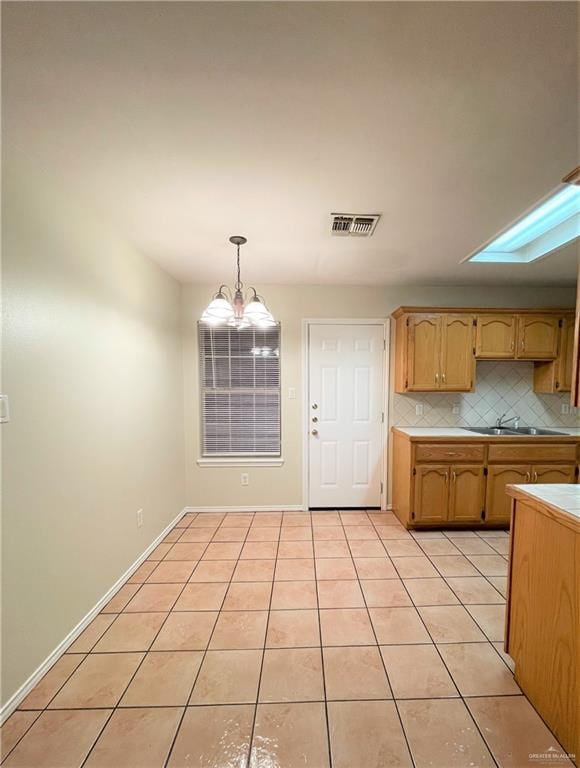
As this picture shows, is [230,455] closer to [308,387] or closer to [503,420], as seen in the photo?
[308,387]

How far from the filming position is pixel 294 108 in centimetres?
114

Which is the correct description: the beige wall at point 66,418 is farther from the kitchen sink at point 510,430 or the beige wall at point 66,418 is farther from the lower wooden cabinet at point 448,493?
the kitchen sink at point 510,430

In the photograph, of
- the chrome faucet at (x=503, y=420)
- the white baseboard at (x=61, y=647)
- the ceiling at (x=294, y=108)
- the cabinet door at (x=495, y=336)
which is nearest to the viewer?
the ceiling at (x=294, y=108)

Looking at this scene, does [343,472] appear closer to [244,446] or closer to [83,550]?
[244,446]

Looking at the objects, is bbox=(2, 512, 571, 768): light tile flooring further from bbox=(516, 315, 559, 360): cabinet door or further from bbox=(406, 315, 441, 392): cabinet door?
bbox=(516, 315, 559, 360): cabinet door

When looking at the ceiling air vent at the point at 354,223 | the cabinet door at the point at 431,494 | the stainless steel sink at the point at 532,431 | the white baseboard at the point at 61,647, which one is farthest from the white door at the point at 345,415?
the white baseboard at the point at 61,647

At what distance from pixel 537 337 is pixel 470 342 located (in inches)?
26.5

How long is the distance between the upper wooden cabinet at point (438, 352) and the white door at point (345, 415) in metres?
0.37

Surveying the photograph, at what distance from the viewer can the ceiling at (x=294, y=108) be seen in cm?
88

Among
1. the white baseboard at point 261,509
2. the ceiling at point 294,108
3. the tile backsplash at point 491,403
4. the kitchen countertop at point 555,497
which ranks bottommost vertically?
the white baseboard at point 261,509

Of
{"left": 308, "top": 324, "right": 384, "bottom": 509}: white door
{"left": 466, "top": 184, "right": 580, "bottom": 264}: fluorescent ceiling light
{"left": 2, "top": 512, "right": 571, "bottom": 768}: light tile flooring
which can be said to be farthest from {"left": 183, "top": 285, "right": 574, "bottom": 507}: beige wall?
{"left": 2, "top": 512, "right": 571, "bottom": 768}: light tile flooring

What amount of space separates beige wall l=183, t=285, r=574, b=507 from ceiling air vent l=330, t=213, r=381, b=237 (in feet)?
4.03

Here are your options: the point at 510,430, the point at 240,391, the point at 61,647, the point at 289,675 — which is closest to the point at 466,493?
the point at 510,430

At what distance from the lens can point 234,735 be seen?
3.99ft
